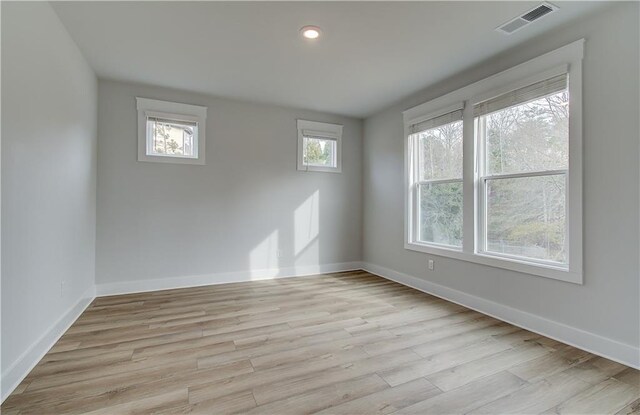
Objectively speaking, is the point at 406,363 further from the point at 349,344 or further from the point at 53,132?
the point at 53,132

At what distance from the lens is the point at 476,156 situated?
330cm

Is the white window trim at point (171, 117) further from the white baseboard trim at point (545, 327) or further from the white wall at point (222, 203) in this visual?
the white baseboard trim at point (545, 327)

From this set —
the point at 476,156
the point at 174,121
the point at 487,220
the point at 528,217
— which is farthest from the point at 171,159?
the point at 528,217

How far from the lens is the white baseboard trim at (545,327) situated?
7.14ft

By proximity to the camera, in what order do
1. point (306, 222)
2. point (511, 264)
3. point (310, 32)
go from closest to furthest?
point (310, 32) < point (511, 264) < point (306, 222)

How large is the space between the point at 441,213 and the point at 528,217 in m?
1.10

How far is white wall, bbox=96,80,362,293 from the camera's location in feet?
12.4

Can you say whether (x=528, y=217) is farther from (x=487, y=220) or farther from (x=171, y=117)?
(x=171, y=117)

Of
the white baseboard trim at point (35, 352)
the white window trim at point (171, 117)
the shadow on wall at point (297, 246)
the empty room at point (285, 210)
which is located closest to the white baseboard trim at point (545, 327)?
the empty room at point (285, 210)

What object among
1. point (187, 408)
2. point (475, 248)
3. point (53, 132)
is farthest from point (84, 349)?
point (475, 248)

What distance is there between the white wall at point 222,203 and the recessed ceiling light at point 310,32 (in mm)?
2032

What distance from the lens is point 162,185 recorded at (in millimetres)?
4004

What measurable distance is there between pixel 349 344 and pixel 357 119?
12.8ft

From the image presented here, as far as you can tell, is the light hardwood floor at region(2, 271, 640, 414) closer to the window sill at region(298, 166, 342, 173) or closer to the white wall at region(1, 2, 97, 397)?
the white wall at region(1, 2, 97, 397)
